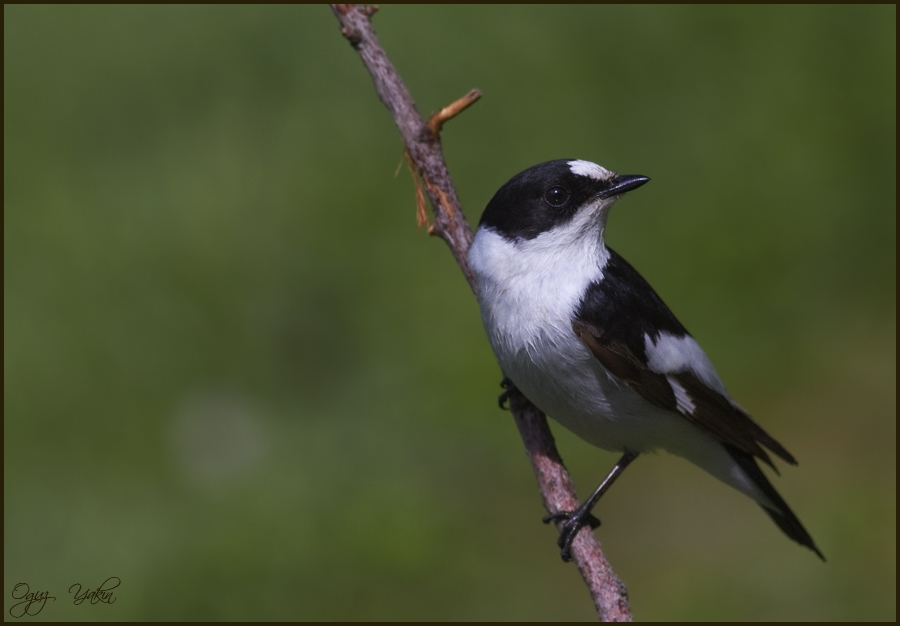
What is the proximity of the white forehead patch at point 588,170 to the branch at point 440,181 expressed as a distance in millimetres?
477

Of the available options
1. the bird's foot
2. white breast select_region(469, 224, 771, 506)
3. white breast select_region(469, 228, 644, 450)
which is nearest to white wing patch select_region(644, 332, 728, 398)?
white breast select_region(469, 224, 771, 506)

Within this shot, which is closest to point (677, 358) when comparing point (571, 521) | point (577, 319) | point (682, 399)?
point (682, 399)

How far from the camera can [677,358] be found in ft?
12.8

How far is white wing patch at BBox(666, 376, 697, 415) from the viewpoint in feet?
12.5

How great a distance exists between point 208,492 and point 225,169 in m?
2.50

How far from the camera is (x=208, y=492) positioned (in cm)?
571

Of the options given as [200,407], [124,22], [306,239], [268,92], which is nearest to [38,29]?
[124,22]

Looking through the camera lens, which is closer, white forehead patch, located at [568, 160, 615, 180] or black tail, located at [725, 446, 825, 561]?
white forehead patch, located at [568, 160, 615, 180]

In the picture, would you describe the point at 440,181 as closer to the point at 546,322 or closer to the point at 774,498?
the point at 546,322

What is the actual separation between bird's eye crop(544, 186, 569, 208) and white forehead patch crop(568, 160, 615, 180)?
0.28ft

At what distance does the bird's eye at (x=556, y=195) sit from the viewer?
3.65 metres

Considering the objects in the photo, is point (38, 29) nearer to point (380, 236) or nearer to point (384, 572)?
point (380, 236)
